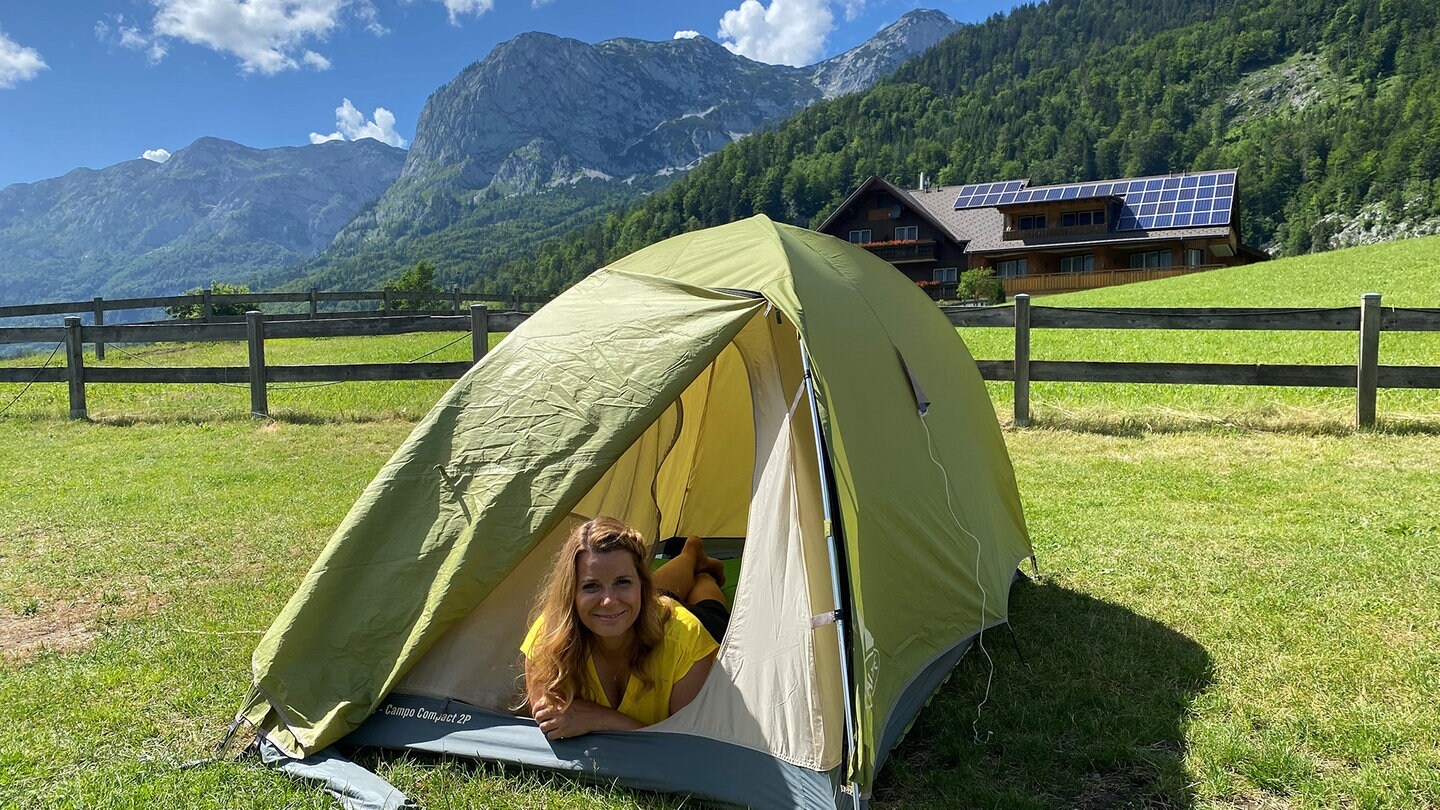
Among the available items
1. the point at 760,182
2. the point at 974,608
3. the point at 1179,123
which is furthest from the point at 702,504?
the point at 1179,123

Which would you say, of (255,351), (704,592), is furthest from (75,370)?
(704,592)

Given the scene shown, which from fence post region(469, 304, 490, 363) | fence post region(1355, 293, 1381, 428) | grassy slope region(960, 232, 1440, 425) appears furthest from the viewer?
fence post region(469, 304, 490, 363)

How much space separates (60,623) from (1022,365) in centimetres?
793

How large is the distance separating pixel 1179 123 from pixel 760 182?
1806 inches

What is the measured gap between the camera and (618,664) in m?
3.28

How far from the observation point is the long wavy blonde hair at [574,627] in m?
3.11

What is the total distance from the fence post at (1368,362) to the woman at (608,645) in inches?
302

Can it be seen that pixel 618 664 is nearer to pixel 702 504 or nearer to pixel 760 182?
pixel 702 504

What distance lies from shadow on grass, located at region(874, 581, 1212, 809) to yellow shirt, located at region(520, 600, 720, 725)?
→ 77cm

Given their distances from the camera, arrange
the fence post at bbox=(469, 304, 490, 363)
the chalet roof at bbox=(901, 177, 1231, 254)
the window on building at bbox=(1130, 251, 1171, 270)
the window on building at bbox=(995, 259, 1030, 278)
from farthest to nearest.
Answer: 1. the window on building at bbox=(995, 259, 1030, 278)
2. the window on building at bbox=(1130, 251, 1171, 270)
3. the chalet roof at bbox=(901, 177, 1231, 254)
4. the fence post at bbox=(469, 304, 490, 363)

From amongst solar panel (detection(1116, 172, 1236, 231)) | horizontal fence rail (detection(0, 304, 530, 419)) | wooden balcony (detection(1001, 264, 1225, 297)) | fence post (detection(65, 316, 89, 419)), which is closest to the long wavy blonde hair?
horizontal fence rail (detection(0, 304, 530, 419))

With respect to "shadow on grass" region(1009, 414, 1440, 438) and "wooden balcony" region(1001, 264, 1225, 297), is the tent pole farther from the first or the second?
"wooden balcony" region(1001, 264, 1225, 297)

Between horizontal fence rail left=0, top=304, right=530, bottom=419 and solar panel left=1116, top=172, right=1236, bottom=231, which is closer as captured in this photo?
horizontal fence rail left=0, top=304, right=530, bottom=419

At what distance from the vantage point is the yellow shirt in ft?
10.5
